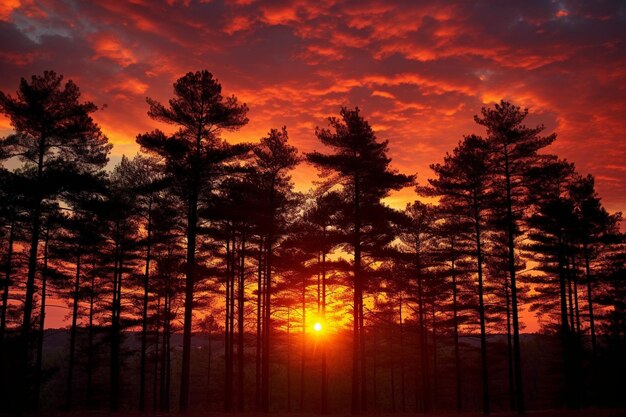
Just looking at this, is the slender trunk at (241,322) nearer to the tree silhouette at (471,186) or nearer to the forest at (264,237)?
the forest at (264,237)

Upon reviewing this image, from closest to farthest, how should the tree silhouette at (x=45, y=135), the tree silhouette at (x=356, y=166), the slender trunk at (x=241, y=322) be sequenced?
the tree silhouette at (x=45, y=135)
the tree silhouette at (x=356, y=166)
the slender trunk at (x=241, y=322)

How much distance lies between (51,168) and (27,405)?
18.5 meters

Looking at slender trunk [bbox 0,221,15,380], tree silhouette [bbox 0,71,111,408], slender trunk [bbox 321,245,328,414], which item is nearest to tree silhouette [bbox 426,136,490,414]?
slender trunk [bbox 321,245,328,414]

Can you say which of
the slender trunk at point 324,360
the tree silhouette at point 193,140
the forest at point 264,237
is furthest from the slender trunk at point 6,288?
the slender trunk at point 324,360

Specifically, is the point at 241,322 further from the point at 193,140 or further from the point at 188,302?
the point at 193,140

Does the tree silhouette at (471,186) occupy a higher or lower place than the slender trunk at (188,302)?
higher

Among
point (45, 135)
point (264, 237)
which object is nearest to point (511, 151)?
point (264, 237)

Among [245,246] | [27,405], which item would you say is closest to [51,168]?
[245,246]

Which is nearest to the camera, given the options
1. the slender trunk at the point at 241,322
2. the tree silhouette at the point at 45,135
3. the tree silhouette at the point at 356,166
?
the tree silhouette at the point at 45,135

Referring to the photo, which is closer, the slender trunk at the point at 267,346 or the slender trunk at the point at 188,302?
the slender trunk at the point at 188,302

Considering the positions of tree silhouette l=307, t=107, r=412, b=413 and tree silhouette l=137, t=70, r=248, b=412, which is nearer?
tree silhouette l=137, t=70, r=248, b=412

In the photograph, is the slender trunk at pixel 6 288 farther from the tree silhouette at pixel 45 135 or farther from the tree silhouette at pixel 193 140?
the tree silhouette at pixel 193 140

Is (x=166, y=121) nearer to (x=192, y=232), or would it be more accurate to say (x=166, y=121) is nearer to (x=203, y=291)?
(x=192, y=232)

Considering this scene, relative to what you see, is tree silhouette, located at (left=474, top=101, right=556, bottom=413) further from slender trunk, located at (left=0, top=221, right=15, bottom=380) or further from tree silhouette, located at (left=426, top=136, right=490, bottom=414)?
slender trunk, located at (left=0, top=221, right=15, bottom=380)
